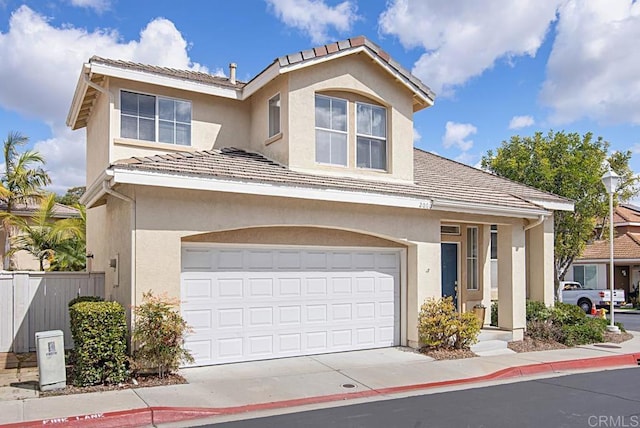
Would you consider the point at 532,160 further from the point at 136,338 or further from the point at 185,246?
the point at 136,338

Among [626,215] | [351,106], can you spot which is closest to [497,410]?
[351,106]

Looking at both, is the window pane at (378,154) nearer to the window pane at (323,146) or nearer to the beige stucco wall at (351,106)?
the beige stucco wall at (351,106)

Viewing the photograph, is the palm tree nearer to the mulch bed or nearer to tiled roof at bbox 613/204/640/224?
the mulch bed

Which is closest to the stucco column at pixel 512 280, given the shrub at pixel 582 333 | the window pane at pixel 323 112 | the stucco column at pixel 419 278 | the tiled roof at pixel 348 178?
the tiled roof at pixel 348 178

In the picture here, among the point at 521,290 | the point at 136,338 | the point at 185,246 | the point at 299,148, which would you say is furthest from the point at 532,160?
the point at 136,338

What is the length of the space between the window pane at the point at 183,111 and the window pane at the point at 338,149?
11.8 ft

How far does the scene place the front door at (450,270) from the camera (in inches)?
613

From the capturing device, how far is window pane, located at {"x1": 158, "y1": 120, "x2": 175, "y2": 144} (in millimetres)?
13086

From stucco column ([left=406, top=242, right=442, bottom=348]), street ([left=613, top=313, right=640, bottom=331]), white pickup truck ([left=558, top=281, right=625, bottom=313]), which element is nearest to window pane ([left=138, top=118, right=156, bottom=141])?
stucco column ([left=406, top=242, right=442, bottom=348])

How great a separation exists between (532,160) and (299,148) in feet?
45.4

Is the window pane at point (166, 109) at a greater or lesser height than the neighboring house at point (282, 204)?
greater
